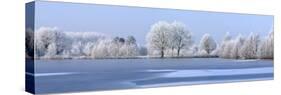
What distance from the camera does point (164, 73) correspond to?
17.3 feet

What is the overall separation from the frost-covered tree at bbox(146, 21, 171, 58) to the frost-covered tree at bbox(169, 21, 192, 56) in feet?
0.20

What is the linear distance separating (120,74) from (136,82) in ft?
0.77

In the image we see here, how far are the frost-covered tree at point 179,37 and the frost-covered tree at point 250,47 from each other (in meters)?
1.02

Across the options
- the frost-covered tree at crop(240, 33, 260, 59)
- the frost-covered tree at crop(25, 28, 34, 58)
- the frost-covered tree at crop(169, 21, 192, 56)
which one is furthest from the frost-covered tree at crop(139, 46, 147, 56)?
the frost-covered tree at crop(240, 33, 260, 59)

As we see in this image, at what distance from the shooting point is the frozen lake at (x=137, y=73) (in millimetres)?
4492

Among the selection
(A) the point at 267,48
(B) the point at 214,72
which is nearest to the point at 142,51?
(B) the point at 214,72

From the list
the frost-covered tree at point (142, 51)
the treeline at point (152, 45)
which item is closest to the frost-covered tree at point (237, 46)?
the treeline at point (152, 45)

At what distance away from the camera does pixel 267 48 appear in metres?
6.22

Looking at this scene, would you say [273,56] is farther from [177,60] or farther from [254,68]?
[177,60]

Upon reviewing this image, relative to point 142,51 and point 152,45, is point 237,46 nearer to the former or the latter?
point 152,45

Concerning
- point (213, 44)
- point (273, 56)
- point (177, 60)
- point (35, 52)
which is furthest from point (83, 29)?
point (273, 56)

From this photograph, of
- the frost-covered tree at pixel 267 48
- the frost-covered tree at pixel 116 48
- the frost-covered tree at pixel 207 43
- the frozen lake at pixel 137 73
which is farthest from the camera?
the frost-covered tree at pixel 267 48

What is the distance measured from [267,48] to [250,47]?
0.31 m

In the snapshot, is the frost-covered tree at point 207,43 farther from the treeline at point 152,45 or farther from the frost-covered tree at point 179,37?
the frost-covered tree at point 179,37
